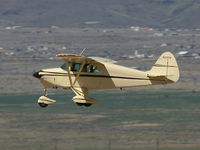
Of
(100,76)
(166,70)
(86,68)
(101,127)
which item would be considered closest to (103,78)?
(100,76)

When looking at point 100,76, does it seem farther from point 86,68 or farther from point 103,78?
point 86,68

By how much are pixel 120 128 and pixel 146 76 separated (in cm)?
12625

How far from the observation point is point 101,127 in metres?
170

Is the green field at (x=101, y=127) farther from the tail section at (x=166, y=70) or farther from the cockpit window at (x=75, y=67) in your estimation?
the cockpit window at (x=75, y=67)

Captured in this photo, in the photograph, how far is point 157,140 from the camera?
484 feet

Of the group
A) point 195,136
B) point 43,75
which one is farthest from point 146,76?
point 195,136

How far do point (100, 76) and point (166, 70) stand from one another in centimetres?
402

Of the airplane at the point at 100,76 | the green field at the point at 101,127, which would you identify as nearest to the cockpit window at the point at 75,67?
the airplane at the point at 100,76

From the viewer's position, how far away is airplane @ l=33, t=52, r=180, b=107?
3922 centimetres

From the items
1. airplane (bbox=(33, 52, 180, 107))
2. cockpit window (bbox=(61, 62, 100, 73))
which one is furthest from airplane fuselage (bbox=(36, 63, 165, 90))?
cockpit window (bbox=(61, 62, 100, 73))

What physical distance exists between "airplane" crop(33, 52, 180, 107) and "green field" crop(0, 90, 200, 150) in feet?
324

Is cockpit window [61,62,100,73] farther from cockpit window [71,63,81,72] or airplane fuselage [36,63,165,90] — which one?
airplane fuselage [36,63,165,90]

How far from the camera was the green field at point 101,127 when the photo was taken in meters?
146

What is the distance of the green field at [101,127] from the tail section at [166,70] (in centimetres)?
9898
